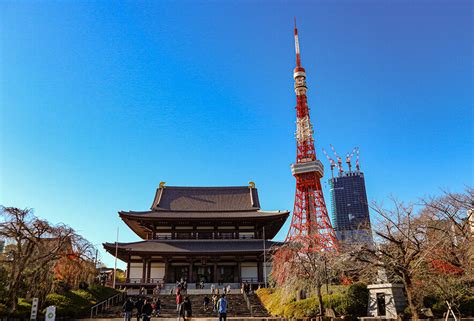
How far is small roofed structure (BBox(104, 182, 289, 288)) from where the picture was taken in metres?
35.7

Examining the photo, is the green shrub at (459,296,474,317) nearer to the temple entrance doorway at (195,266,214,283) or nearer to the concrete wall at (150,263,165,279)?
the temple entrance doorway at (195,266,214,283)

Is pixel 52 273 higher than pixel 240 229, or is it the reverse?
pixel 240 229

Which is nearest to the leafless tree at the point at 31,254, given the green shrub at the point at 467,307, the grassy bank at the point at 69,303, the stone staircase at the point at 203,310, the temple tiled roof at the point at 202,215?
the grassy bank at the point at 69,303

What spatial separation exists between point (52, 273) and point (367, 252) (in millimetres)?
16889

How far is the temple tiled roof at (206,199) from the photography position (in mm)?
43812

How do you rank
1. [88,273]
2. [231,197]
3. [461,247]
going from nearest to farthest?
[461,247] < [88,273] < [231,197]

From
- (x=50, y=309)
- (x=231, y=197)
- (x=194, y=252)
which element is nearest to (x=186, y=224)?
(x=194, y=252)

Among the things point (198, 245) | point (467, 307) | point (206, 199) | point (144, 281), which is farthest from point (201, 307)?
point (206, 199)

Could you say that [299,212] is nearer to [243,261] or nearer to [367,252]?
[243,261]

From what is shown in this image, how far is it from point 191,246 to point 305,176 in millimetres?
16165

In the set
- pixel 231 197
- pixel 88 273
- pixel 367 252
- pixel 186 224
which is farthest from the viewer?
pixel 231 197

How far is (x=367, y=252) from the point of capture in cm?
1513

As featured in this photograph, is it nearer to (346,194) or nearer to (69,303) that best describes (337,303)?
(69,303)

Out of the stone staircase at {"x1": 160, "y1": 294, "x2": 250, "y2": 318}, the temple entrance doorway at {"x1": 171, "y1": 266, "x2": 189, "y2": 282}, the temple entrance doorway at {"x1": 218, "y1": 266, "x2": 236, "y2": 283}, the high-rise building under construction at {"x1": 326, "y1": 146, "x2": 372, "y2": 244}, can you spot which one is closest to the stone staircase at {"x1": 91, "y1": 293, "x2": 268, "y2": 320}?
the stone staircase at {"x1": 160, "y1": 294, "x2": 250, "y2": 318}
